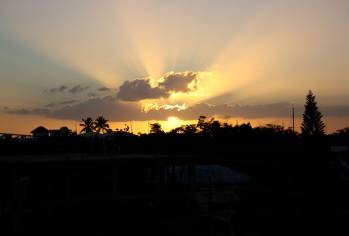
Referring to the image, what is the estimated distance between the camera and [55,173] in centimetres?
1705

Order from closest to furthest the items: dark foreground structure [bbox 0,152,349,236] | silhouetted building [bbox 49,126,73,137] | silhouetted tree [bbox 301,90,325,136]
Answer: dark foreground structure [bbox 0,152,349,236], silhouetted building [bbox 49,126,73,137], silhouetted tree [bbox 301,90,325,136]

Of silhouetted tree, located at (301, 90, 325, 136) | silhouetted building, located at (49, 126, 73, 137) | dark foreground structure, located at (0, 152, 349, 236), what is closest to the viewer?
dark foreground structure, located at (0, 152, 349, 236)

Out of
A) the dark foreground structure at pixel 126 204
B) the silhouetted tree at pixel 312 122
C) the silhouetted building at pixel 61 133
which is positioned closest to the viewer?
the dark foreground structure at pixel 126 204

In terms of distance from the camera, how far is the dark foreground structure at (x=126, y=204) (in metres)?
15.2

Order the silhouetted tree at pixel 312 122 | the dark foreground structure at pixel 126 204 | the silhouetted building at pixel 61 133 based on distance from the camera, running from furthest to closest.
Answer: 1. the silhouetted tree at pixel 312 122
2. the silhouetted building at pixel 61 133
3. the dark foreground structure at pixel 126 204

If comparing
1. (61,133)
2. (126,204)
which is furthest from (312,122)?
(126,204)

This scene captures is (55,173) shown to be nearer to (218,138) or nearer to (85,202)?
(85,202)

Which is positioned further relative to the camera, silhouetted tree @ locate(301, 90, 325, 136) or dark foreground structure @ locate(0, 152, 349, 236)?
silhouetted tree @ locate(301, 90, 325, 136)

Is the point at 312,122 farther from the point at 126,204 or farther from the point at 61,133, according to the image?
the point at 126,204

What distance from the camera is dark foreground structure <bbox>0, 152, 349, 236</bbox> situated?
1516 centimetres

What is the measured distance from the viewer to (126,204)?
1745cm

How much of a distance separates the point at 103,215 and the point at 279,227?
624cm

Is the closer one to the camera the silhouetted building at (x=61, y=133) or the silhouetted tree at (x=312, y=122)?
the silhouetted building at (x=61, y=133)

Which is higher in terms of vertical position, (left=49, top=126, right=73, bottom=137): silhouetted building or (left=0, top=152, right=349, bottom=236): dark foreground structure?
(left=49, top=126, right=73, bottom=137): silhouetted building
